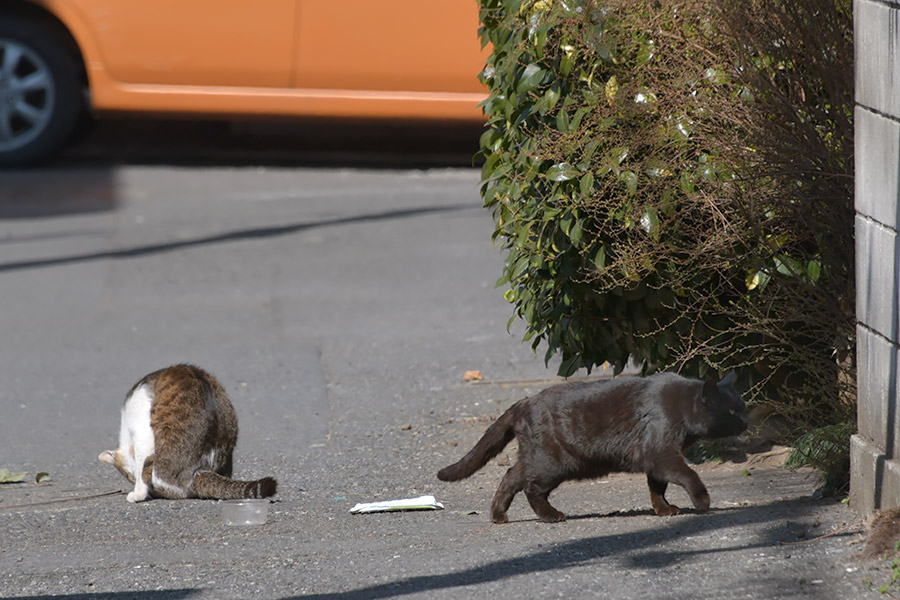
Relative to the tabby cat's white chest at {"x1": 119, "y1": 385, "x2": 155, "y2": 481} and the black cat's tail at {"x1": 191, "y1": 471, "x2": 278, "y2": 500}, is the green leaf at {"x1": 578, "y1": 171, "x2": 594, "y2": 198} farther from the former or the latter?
the tabby cat's white chest at {"x1": 119, "y1": 385, "x2": 155, "y2": 481}

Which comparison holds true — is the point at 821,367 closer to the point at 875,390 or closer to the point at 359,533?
the point at 875,390

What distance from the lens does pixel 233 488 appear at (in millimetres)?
5348

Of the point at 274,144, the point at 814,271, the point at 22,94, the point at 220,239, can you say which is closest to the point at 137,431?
the point at 814,271

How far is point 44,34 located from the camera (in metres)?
11.2

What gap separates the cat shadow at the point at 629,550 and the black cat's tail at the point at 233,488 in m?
1.18

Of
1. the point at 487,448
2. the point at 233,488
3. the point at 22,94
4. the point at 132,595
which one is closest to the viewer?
the point at 132,595

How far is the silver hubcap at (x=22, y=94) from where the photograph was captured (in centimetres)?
1119

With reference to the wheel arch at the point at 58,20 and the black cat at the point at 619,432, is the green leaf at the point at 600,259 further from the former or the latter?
the wheel arch at the point at 58,20

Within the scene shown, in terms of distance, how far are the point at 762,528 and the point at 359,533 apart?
1.54 m

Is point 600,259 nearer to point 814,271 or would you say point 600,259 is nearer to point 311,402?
point 814,271

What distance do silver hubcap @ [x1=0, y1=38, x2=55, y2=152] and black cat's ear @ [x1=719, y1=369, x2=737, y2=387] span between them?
320 inches

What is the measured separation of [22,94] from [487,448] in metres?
8.07

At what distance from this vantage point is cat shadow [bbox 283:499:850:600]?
3.97 meters

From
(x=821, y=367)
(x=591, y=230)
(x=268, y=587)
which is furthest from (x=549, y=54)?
(x=268, y=587)
